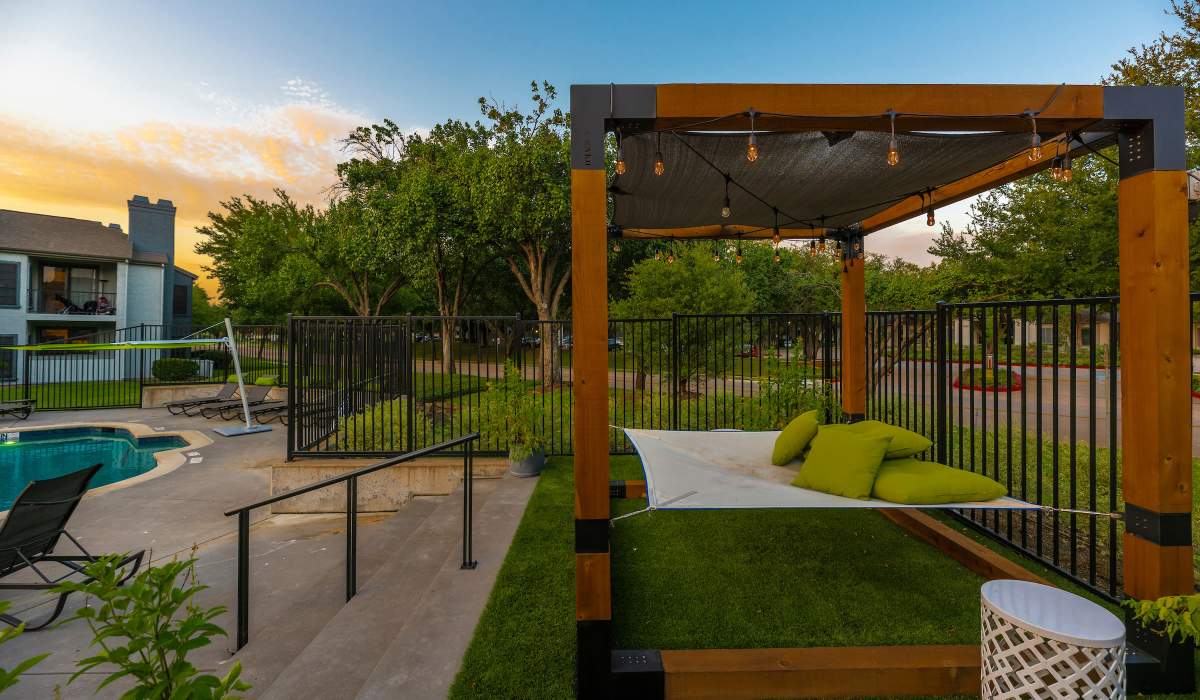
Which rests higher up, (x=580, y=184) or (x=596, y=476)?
(x=580, y=184)

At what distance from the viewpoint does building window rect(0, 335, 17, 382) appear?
17.0 m

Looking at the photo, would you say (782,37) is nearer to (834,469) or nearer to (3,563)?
(834,469)

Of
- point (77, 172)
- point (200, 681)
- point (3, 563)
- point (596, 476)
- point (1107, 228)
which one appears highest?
point (77, 172)

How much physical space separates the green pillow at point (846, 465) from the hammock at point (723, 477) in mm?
79

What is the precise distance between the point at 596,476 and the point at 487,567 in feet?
5.25

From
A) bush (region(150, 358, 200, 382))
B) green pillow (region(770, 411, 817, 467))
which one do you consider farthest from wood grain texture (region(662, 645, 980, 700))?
bush (region(150, 358, 200, 382))

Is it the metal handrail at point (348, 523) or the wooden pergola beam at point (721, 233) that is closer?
the metal handrail at point (348, 523)

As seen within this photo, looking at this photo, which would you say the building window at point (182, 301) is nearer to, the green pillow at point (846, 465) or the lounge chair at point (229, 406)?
the lounge chair at point (229, 406)

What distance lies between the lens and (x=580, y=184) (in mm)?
2164

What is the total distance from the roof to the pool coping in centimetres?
1271

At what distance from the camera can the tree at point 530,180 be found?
1235cm

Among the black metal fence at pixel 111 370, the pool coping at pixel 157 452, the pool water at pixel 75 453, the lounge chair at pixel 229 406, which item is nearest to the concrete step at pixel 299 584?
the pool coping at pixel 157 452

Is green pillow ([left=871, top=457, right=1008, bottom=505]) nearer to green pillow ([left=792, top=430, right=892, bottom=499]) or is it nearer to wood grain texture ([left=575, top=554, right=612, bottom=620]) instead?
green pillow ([left=792, top=430, right=892, bottom=499])

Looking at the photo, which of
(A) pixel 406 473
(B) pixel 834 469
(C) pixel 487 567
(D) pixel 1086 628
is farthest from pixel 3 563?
(D) pixel 1086 628
